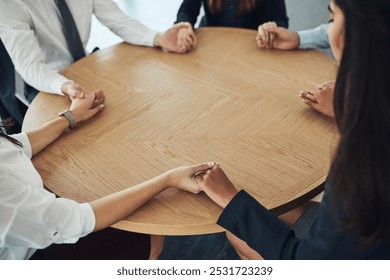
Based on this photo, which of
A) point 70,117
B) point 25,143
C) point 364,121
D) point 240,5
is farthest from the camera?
point 240,5

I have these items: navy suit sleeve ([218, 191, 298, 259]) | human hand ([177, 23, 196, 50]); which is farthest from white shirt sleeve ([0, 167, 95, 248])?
human hand ([177, 23, 196, 50])

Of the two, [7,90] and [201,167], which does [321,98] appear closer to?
[201,167]

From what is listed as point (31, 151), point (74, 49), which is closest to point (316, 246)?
point (31, 151)

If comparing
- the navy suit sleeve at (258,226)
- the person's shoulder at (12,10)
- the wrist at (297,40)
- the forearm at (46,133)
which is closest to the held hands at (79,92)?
the forearm at (46,133)

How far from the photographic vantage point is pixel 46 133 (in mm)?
1187

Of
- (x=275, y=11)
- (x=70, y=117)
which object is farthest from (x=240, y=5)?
(x=70, y=117)

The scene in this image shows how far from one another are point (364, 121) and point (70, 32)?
1.30 metres

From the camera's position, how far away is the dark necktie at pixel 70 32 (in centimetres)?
162

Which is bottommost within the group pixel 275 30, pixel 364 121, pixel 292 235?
pixel 292 235

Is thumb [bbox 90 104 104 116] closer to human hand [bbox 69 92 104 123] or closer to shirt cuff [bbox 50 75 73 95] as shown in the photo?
human hand [bbox 69 92 104 123]

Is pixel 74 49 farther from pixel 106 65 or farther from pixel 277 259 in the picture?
pixel 277 259

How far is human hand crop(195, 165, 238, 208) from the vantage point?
973 mm

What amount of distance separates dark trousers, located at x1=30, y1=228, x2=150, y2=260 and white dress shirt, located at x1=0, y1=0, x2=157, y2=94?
0.50 metres

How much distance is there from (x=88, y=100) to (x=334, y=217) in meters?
0.80
